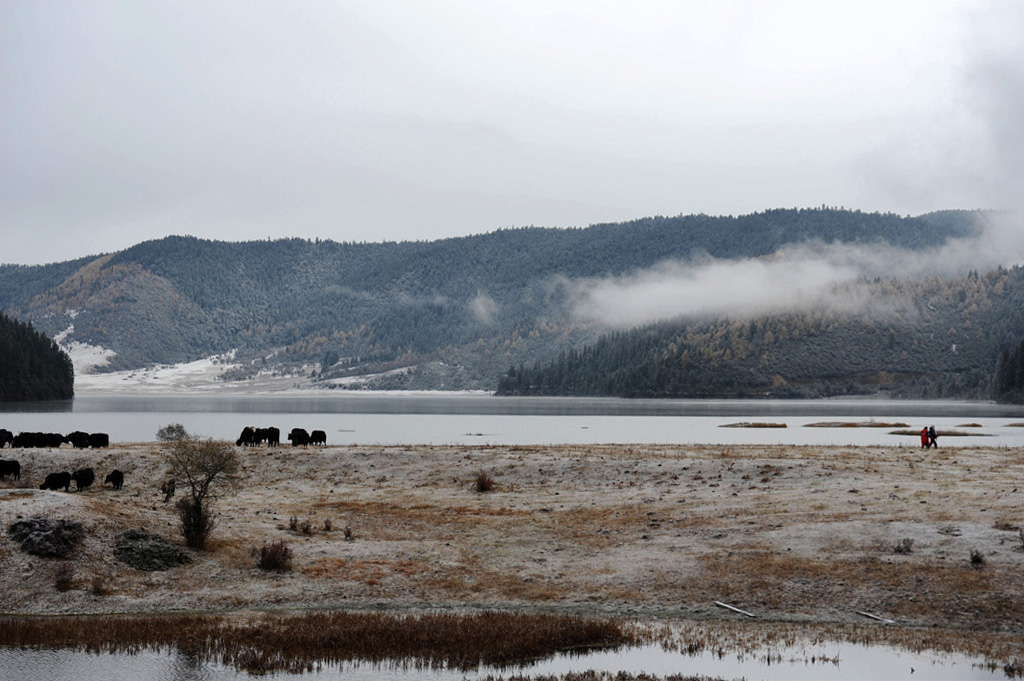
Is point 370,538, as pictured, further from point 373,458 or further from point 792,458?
point 792,458

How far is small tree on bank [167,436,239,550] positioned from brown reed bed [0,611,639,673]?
19.4 ft

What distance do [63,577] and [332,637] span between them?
9.06 metres

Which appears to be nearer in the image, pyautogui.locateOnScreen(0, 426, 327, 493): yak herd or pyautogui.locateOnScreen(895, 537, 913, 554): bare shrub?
pyautogui.locateOnScreen(895, 537, 913, 554): bare shrub

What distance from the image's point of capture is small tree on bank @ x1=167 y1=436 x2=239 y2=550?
28969mm

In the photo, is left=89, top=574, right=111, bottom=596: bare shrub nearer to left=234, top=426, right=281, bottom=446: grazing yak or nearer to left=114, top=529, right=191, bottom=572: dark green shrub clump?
left=114, top=529, right=191, bottom=572: dark green shrub clump

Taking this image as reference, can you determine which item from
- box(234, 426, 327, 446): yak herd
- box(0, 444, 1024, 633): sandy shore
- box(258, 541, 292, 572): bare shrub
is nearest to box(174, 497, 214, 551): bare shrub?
box(0, 444, 1024, 633): sandy shore

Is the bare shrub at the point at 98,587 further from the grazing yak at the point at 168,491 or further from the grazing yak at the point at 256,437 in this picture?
the grazing yak at the point at 256,437

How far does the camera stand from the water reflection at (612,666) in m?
18.4

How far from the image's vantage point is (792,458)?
48.2 m

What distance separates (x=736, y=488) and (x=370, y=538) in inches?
671

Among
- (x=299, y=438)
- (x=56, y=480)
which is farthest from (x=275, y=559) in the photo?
(x=299, y=438)

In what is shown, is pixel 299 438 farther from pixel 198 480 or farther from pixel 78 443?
pixel 198 480

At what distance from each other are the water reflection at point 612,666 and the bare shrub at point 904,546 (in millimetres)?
7224

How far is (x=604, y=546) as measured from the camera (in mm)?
29953
